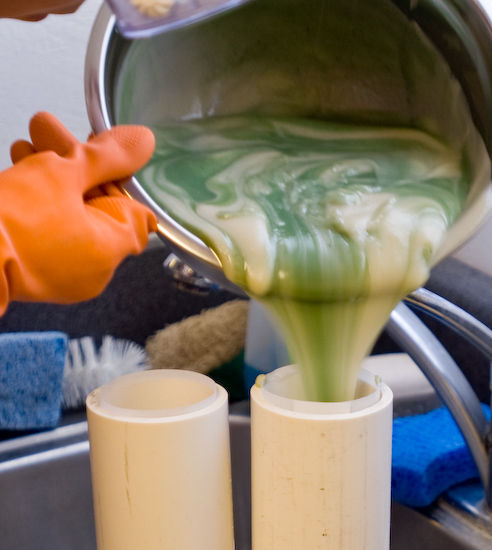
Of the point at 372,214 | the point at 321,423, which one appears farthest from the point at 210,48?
the point at 321,423

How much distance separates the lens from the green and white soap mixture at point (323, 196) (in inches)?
17.2

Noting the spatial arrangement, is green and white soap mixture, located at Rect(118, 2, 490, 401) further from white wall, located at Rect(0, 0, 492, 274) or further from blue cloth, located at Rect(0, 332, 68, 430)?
white wall, located at Rect(0, 0, 492, 274)

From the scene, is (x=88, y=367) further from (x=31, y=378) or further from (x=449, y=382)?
(x=449, y=382)

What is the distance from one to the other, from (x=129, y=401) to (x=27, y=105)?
26.9 inches

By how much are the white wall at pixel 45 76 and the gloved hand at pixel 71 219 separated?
2.01 feet

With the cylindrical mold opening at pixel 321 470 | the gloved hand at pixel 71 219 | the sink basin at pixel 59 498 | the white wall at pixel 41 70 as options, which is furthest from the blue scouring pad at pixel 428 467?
the white wall at pixel 41 70

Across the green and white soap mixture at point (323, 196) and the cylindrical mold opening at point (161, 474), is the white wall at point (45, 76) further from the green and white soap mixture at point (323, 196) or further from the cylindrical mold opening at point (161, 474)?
the cylindrical mold opening at point (161, 474)

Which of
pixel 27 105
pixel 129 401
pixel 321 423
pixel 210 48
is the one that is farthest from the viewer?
pixel 27 105

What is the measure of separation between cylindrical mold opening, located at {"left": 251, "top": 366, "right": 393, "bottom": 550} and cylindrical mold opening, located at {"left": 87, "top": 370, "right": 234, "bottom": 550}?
40 mm

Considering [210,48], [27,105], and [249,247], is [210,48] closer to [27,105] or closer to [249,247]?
[249,247]

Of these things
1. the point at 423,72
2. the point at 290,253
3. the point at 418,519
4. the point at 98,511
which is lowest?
the point at 418,519

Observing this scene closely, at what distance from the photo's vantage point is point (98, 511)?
49 centimetres

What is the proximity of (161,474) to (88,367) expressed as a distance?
41 centimetres

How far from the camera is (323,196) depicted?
20.2 inches
